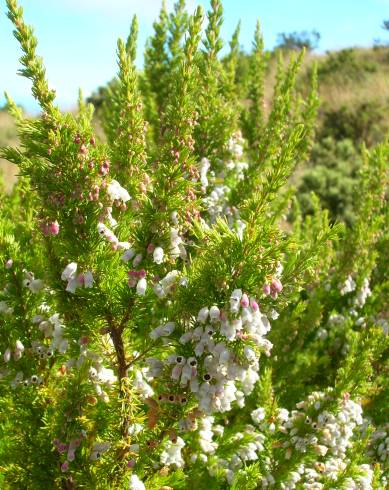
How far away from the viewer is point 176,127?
1967 mm

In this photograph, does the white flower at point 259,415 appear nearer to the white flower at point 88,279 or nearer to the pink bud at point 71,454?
the pink bud at point 71,454

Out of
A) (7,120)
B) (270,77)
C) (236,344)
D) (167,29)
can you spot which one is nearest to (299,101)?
(167,29)

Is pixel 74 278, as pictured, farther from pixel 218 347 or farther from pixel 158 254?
pixel 218 347

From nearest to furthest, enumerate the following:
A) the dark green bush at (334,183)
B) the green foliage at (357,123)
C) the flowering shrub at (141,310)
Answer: the flowering shrub at (141,310) → the dark green bush at (334,183) → the green foliage at (357,123)

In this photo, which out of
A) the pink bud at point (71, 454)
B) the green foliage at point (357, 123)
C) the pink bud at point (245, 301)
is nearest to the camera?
the pink bud at point (245, 301)

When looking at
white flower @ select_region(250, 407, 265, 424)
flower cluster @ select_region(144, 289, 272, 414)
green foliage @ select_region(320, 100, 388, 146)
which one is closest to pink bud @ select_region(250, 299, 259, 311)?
flower cluster @ select_region(144, 289, 272, 414)

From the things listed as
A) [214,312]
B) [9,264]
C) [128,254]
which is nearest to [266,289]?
[214,312]

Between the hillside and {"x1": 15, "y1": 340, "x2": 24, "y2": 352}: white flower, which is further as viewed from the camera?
the hillside

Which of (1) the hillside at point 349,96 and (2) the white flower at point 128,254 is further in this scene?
(1) the hillside at point 349,96

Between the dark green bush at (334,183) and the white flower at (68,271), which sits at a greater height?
the dark green bush at (334,183)

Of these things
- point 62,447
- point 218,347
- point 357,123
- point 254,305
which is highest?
point 357,123

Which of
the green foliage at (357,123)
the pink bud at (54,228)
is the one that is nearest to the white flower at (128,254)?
the pink bud at (54,228)

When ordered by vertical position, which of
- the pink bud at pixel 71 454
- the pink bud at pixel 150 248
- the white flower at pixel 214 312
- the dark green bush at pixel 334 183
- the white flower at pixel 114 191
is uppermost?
the dark green bush at pixel 334 183

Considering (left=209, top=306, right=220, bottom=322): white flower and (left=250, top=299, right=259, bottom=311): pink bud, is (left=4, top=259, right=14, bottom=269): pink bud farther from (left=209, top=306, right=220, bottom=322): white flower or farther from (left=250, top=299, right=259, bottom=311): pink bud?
(left=250, top=299, right=259, bottom=311): pink bud
